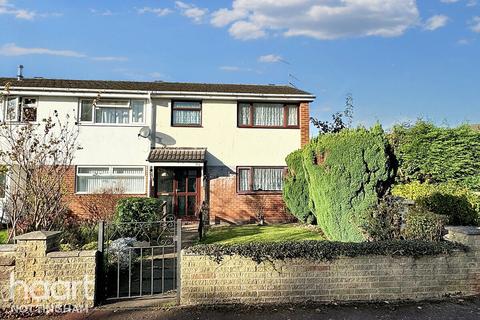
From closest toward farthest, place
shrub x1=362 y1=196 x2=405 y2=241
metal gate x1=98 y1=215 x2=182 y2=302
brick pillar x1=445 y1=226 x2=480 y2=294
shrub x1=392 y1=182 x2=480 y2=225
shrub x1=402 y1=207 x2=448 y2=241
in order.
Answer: metal gate x1=98 y1=215 x2=182 y2=302 → brick pillar x1=445 y1=226 x2=480 y2=294 → shrub x1=402 y1=207 x2=448 y2=241 → shrub x1=362 y1=196 x2=405 y2=241 → shrub x1=392 y1=182 x2=480 y2=225

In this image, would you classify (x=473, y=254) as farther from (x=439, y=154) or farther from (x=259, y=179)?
(x=259, y=179)

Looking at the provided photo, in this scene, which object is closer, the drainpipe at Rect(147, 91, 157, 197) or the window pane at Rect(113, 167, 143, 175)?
the drainpipe at Rect(147, 91, 157, 197)

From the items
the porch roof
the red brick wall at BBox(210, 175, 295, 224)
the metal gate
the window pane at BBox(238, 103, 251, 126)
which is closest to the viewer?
the metal gate

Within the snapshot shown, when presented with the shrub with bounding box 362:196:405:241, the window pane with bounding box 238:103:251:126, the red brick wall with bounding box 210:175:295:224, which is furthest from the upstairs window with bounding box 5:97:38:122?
the shrub with bounding box 362:196:405:241

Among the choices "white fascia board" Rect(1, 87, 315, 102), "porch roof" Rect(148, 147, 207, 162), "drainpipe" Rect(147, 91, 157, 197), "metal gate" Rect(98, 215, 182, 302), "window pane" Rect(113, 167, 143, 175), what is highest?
"white fascia board" Rect(1, 87, 315, 102)

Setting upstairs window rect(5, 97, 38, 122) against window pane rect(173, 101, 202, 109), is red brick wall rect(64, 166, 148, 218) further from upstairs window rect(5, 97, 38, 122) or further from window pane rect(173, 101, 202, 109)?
window pane rect(173, 101, 202, 109)

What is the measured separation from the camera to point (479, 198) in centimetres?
785

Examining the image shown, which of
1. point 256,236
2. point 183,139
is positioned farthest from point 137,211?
point 183,139

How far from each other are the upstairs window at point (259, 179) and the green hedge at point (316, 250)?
9.01 m

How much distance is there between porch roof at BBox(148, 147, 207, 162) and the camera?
1323 cm

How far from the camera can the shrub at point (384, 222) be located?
256 inches

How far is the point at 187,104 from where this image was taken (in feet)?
47.4

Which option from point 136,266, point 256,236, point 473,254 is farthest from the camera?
point 256,236

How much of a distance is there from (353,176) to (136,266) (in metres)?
4.84
